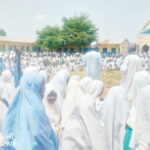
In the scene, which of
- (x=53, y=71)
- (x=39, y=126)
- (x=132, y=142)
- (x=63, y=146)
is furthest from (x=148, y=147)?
(x=53, y=71)

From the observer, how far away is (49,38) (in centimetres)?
3466

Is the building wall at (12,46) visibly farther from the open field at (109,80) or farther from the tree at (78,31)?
the open field at (109,80)

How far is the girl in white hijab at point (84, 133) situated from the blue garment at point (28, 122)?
0.25 metres

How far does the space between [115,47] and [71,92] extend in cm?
3433

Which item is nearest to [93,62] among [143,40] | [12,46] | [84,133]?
[84,133]

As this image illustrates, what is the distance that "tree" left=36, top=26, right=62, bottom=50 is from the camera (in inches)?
1366

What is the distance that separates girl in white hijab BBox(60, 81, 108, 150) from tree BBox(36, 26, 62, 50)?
33069 mm

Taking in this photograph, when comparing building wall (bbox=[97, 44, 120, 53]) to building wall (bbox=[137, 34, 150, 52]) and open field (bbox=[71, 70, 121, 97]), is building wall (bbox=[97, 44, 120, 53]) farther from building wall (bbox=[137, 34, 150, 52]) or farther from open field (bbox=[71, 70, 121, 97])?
open field (bbox=[71, 70, 121, 97])

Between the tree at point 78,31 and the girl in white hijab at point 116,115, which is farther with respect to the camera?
the tree at point 78,31

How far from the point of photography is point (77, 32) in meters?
35.0

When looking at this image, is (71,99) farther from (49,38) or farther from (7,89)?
(49,38)

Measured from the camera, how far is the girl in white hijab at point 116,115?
2801mm

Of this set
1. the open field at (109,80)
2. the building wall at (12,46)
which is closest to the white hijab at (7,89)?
the open field at (109,80)

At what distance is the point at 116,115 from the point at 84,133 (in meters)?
1.05
